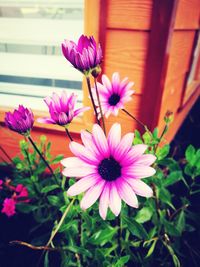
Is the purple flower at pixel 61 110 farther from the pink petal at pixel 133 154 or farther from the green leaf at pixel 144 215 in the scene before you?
the green leaf at pixel 144 215

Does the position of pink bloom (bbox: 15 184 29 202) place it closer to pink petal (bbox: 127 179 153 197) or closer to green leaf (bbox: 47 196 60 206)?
green leaf (bbox: 47 196 60 206)

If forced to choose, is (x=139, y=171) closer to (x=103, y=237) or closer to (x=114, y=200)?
(x=114, y=200)

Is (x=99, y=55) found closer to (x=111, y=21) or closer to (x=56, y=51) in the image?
(x=111, y=21)

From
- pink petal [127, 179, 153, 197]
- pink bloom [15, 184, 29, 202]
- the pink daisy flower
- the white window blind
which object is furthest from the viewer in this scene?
the white window blind

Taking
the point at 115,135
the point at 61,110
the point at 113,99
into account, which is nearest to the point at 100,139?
the point at 115,135

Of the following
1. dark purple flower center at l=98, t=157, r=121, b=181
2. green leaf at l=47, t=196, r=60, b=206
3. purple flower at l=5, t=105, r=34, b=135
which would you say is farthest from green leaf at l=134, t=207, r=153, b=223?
purple flower at l=5, t=105, r=34, b=135

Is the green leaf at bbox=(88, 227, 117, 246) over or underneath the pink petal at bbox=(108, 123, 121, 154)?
underneath

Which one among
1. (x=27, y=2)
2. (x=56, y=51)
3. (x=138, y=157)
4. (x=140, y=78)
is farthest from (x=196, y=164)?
(x=56, y=51)
